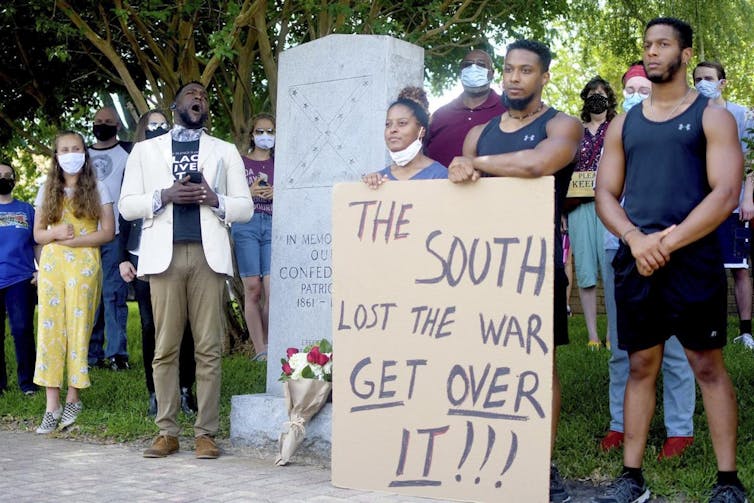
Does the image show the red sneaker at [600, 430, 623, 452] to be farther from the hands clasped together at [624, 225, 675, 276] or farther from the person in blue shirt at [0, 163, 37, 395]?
the person in blue shirt at [0, 163, 37, 395]

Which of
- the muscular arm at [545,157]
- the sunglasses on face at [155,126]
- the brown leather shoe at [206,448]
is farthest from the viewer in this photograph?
the sunglasses on face at [155,126]

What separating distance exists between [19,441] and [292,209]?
97.9 inches

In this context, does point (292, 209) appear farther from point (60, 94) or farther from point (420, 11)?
point (60, 94)

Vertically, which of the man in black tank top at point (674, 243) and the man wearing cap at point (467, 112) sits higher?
the man wearing cap at point (467, 112)

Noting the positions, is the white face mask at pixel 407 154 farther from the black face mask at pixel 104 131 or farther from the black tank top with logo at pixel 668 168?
the black face mask at pixel 104 131

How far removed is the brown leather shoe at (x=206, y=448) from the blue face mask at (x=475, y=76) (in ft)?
9.16

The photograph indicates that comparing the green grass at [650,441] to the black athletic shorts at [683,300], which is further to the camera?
the green grass at [650,441]

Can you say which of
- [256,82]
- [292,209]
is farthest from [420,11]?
[292,209]

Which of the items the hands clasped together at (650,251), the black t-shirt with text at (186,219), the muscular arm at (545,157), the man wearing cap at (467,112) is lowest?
the hands clasped together at (650,251)

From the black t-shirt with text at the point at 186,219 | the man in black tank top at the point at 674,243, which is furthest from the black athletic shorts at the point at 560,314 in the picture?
the black t-shirt with text at the point at 186,219

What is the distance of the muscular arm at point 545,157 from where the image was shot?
5121 mm

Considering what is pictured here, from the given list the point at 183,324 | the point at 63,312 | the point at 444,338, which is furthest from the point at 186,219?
the point at 444,338

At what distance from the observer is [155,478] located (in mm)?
5902

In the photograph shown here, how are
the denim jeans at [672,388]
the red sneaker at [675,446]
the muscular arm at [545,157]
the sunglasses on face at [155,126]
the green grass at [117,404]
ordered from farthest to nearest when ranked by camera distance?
the sunglasses on face at [155,126]
the green grass at [117,404]
the denim jeans at [672,388]
the red sneaker at [675,446]
the muscular arm at [545,157]
